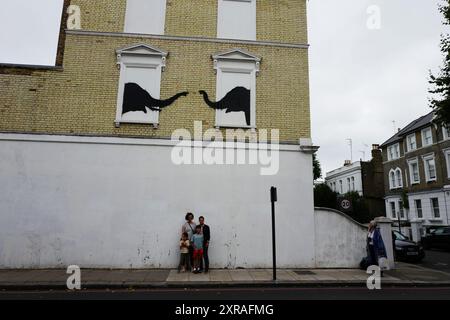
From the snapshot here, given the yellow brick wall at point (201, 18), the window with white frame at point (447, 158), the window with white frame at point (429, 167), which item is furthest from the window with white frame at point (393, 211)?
the yellow brick wall at point (201, 18)

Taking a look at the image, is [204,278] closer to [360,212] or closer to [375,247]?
[375,247]

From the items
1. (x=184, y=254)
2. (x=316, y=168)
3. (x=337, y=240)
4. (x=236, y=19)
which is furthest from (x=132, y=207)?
(x=316, y=168)

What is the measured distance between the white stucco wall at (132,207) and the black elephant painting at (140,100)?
1.31m

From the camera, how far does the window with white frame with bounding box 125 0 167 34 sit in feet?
41.0

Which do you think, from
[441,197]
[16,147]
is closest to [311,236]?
[16,147]

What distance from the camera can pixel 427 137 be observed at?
1170 inches

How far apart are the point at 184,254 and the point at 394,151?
107 ft

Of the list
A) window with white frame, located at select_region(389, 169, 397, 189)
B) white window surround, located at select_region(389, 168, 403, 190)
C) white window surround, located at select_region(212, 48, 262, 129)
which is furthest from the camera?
window with white frame, located at select_region(389, 169, 397, 189)

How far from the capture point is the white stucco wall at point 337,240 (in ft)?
37.0

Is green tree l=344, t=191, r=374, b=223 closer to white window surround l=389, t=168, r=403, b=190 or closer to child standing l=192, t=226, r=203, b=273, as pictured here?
white window surround l=389, t=168, r=403, b=190

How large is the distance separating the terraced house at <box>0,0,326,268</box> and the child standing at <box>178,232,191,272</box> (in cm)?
44

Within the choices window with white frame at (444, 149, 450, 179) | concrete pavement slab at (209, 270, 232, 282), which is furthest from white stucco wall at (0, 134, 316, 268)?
window with white frame at (444, 149, 450, 179)

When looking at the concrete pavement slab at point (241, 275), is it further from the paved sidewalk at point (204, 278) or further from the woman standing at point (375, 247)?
the woman standing at point (375, 247)
